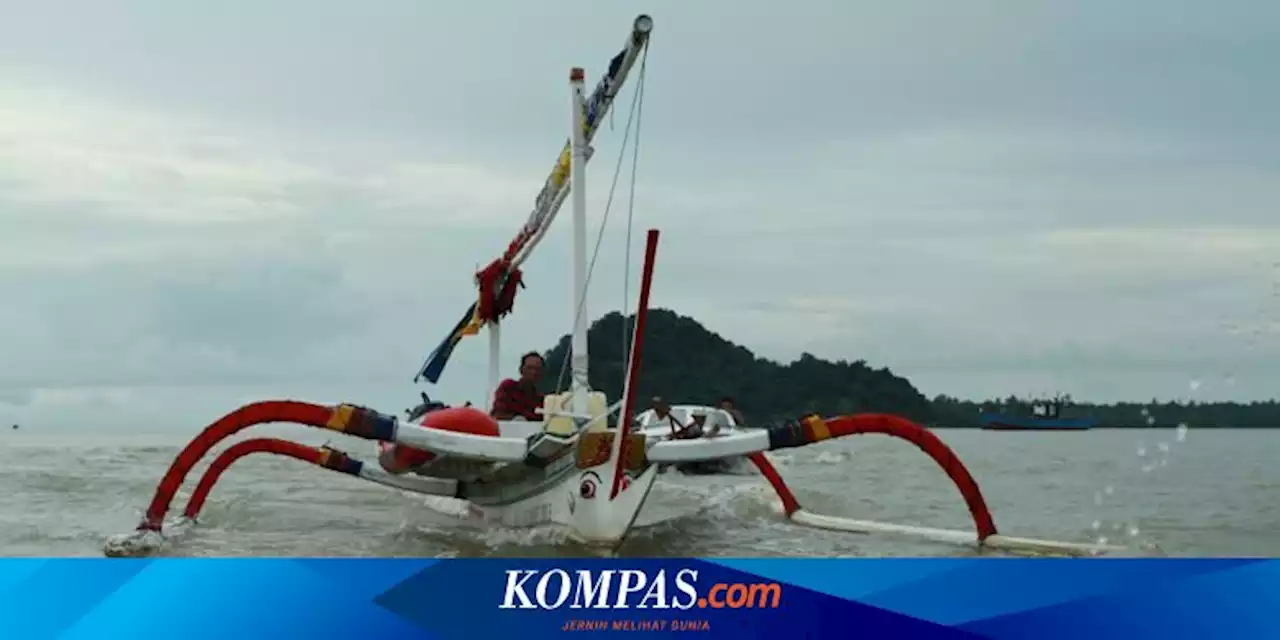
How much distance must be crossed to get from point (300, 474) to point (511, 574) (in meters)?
21.6

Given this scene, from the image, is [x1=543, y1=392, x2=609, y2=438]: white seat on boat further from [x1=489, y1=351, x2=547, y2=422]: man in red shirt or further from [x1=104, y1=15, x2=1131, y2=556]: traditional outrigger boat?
[x1=489, y1=351, x2=547, y2=422]: man in red shirt

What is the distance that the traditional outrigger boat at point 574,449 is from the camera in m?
13.1

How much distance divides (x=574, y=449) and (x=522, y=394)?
4.52 meters

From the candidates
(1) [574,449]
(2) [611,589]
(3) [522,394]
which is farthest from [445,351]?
(2) [611,589]

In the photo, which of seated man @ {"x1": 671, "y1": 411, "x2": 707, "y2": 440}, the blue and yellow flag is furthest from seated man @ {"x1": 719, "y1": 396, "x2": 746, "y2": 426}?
seated man @ {"x1": 671, "y1": 411, "x2": 707, "y2": 440}

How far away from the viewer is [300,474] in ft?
93.1

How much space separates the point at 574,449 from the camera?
43.7 ft

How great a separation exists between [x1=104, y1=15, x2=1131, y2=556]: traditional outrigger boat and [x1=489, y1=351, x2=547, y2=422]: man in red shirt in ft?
3.20

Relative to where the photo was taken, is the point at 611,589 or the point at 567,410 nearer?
the point at 611,589

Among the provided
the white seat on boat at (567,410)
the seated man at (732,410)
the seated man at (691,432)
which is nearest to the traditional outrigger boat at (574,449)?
the white seat on boat at (567,410)

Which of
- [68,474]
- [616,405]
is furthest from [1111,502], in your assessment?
[68,474]

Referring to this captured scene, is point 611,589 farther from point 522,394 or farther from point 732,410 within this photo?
point 732,410

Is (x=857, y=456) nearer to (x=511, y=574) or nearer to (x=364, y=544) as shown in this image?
(x=364, y=544)

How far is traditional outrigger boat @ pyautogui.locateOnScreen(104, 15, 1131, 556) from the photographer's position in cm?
1309
